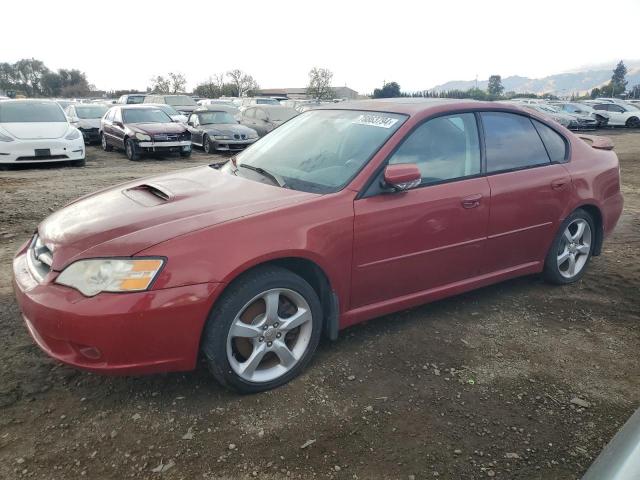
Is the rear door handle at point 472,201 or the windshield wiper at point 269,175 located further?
the rear door handle at point 472,201

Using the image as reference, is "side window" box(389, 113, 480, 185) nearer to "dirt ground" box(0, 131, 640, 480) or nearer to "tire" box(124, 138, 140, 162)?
"dirt ground" box(0, 131, 640, 480)

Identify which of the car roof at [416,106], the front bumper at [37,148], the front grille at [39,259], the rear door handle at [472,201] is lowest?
the front bumper at [37,148]

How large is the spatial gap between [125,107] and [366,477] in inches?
556

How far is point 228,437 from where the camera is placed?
8.27 ft

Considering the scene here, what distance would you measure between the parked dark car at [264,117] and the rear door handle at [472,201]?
47.4ft

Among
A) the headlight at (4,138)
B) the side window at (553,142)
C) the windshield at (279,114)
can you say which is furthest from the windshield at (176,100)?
the side window at (553,142)

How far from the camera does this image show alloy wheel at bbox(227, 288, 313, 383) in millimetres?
2777

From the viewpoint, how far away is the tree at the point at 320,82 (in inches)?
2648

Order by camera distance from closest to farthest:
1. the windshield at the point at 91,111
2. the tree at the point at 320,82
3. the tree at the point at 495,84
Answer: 1. the windshield at the point at 91,111
2. the tree at the point at 320,82
3. the tree at the point at 495,84

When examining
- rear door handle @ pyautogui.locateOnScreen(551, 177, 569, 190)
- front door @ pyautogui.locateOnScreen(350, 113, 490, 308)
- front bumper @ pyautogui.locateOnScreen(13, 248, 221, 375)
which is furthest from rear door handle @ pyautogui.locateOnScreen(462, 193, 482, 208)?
front bumper @ pyautogui.locateOnScreen(13, 248, 221, 375)

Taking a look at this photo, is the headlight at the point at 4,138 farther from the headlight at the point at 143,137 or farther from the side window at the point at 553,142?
the side window at the point at 553,142

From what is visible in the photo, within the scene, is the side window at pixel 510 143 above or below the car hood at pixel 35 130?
above

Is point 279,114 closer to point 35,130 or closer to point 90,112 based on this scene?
point 90,112

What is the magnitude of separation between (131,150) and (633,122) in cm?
2598
